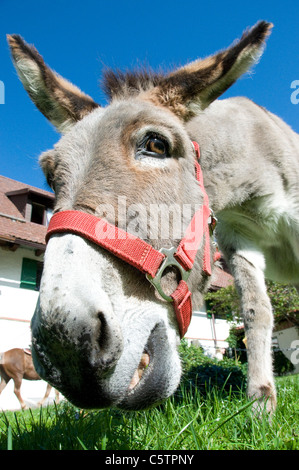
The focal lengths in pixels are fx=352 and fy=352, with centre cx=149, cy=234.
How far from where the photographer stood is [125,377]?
1.60 m

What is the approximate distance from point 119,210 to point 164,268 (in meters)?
0.40

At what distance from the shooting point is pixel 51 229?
177cm

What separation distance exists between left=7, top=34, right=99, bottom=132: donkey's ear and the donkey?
0.01m

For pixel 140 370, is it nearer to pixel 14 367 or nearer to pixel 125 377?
pixel 125 377

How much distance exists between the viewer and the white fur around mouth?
173 cm

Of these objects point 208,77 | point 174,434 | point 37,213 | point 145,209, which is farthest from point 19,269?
point 174,434

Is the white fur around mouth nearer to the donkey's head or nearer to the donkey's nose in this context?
the donkey's head

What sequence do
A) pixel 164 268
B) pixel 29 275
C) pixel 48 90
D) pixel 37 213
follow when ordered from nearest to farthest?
pixel 164 268 → pixel 48 90 → pixel 29 275 → pixel 37 213

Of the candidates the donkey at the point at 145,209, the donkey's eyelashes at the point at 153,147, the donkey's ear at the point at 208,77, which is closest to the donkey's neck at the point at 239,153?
the donkey at the point at 145,209

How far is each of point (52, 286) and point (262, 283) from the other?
2.73m

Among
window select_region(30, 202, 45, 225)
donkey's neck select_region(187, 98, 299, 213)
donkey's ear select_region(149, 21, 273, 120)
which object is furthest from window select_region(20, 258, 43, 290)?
donkey's ear select_region(149, 21, 273, 120)

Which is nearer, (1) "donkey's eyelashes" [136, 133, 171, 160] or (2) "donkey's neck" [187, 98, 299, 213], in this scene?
(1) "donkey's eyelashes" [136, 133, 171, 160]

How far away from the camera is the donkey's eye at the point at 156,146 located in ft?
7.23

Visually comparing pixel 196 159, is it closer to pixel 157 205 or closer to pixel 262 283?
pixel 157 205
